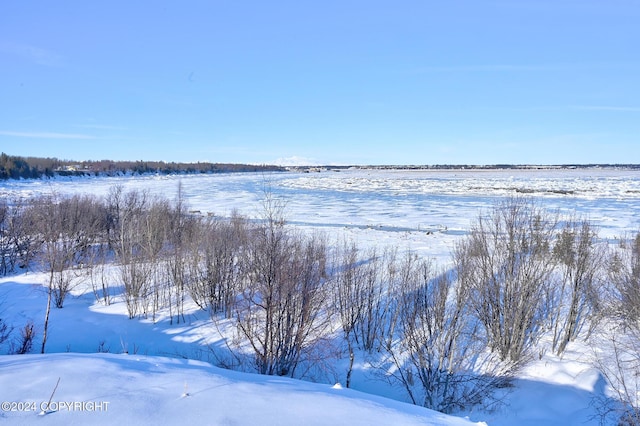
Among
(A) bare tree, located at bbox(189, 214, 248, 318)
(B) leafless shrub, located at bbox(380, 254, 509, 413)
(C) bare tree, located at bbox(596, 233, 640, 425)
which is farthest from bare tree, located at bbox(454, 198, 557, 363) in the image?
(A) bare tree, located at bbox(189, 214, 248, 318)

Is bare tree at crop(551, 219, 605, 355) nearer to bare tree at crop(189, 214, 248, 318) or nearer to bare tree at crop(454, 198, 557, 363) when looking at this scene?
bare tree at crop(454, 198, 557, 363)

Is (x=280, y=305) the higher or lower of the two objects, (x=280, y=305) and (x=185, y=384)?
the lower

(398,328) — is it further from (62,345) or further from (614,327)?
(62,345)

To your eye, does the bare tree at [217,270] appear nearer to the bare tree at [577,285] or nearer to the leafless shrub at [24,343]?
the leafless shrub at [24,343]

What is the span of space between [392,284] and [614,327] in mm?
6162

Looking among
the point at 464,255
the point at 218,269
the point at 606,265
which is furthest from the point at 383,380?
the point at 606,265

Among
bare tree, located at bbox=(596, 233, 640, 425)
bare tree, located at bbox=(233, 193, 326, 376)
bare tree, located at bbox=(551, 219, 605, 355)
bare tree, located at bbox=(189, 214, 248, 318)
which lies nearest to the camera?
bare tree, located at bbox=(596, 233, 640, 425)

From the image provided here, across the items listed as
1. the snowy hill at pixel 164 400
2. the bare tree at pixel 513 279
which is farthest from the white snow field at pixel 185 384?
the bare tree at pixel 513 279

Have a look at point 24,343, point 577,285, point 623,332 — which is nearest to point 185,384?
point 24,343

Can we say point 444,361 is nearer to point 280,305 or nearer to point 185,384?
point 280,305

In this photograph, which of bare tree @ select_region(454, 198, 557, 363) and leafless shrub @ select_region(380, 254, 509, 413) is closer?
leafless shrub @ select_region(380, 254, 509, 413)

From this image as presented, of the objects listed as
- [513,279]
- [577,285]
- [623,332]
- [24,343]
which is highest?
[513,279]

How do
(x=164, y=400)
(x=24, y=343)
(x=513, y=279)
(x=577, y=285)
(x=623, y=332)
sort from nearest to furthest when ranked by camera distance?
(x=164, y=400)
(x=513, y=279)
(x=24, y=343)
(x=623, y=332)
(x=577, y=285)

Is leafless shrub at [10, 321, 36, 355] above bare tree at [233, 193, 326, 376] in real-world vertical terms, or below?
below
